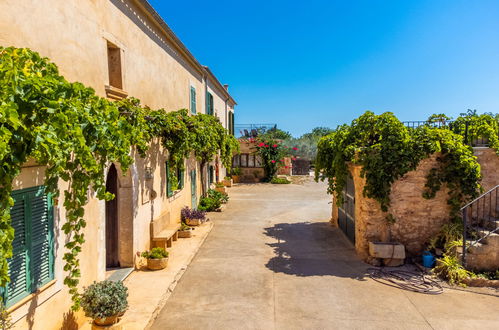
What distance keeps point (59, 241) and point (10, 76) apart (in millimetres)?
2721

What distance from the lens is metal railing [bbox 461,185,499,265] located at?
23.0 feet

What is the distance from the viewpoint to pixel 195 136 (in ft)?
31.8

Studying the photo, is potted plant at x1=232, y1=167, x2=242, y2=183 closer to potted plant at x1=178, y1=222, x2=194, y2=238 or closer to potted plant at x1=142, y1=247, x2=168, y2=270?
potted plant at x1=178, y1=222, x2=194, y2=238

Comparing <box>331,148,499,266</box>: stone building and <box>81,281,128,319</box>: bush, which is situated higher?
<box>331,148,499,266</box>: stone building

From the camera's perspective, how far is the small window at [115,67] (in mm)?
6664

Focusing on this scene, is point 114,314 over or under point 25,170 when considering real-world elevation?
under

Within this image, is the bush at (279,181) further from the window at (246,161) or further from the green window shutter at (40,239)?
the green window shutter at (40,239)

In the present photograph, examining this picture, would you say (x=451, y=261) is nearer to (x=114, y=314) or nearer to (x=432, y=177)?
(x=432, y=177)

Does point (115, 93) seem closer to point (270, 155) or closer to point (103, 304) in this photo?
point (103, 304)

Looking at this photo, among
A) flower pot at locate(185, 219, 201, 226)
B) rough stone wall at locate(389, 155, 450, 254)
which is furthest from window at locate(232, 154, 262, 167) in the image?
rough stone wall at locate(389, 155, 450, 254)

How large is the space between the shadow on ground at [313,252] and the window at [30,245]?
4.80m

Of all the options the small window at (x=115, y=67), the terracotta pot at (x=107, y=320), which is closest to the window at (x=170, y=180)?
the small window at (x=115, y=67)

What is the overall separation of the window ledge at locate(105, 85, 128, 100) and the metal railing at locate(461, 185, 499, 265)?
779cm

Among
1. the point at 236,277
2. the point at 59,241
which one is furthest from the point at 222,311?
the point at 59,241
